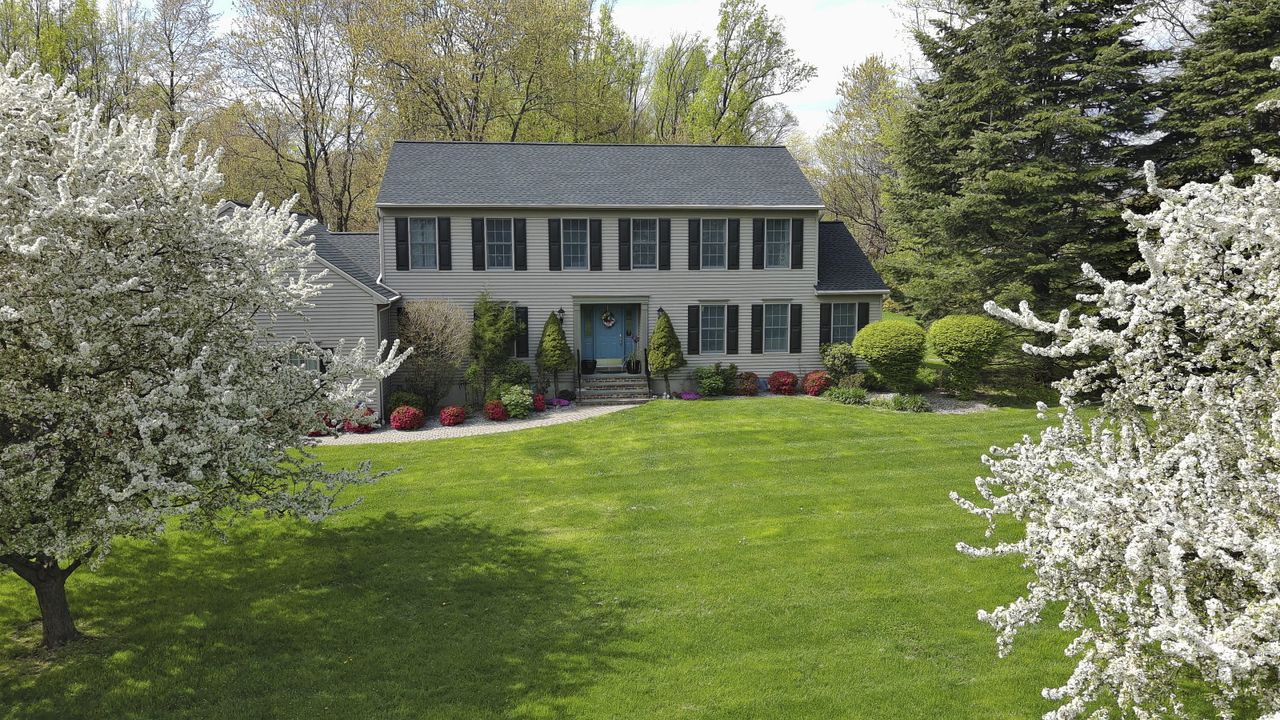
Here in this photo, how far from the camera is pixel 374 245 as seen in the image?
22.5 m

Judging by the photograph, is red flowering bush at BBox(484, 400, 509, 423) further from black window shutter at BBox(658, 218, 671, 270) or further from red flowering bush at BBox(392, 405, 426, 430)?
black window shutter at BBox(658, 218, 671, 270)

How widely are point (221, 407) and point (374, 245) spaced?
16955 millimetres

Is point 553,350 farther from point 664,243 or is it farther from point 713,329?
point 713,329

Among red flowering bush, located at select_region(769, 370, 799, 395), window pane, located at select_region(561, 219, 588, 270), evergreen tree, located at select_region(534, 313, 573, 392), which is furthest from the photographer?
red flowering bush, located at select_region(769, 370, 799, 395)

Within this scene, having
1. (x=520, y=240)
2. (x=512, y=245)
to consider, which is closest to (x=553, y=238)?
(x=520, y=240)

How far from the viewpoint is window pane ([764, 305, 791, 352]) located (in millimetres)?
22125

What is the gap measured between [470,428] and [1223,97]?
2118 centimetres

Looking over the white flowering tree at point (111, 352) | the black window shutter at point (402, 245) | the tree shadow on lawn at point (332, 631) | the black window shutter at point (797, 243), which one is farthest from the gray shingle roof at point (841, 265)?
the white flowering tree at point (111, 352)

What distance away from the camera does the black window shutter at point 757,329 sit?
72.2 feet

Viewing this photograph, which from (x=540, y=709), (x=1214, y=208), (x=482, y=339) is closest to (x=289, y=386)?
(x=540, y=709)

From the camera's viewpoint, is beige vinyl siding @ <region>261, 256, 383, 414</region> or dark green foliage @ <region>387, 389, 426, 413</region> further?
dark green foliage @ <region>387, 389, 426, 413</region>

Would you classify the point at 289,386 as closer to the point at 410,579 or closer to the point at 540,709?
the point at 410,579

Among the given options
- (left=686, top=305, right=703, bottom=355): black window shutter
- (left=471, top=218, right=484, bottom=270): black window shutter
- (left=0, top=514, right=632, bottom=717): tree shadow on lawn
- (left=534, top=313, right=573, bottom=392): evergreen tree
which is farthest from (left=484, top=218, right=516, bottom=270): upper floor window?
(left=0, top=514, right=632, bottom=717): tree shadow on lawn

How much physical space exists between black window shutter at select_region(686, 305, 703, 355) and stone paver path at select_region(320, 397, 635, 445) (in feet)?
9.84
